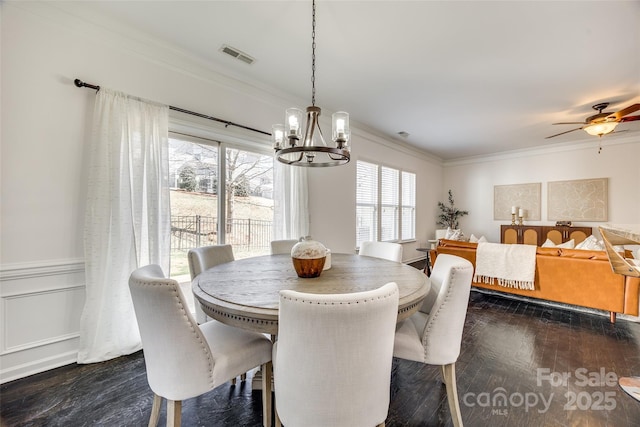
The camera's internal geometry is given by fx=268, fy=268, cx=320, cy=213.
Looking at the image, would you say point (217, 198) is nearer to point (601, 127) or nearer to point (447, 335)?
point (447, 335)

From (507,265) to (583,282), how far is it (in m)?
0.69

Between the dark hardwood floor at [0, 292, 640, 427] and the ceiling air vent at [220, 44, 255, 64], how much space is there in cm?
284

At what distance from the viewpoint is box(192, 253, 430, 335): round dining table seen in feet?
3.93

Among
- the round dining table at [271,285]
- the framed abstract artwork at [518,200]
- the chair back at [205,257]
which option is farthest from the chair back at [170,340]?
the framed abstract artwork at [518,200]

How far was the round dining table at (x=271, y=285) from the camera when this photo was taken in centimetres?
120

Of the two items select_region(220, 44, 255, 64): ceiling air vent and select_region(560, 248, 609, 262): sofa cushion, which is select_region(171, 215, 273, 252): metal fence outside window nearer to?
select_region(220, 44, 255, 64): ceiling air vent

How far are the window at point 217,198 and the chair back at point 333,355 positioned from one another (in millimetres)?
2199

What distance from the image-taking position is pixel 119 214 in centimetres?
222

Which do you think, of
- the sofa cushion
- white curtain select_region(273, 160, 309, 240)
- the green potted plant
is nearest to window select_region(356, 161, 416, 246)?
the green potted plant

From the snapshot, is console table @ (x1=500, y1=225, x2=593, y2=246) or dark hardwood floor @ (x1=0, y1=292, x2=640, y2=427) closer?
dark hardwood floor @ (x1=0, y1=292, x2=640, y2=427)

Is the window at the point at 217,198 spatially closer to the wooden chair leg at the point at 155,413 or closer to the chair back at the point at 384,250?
the chair back at the point at 384,250

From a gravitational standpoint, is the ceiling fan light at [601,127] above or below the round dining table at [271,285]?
above

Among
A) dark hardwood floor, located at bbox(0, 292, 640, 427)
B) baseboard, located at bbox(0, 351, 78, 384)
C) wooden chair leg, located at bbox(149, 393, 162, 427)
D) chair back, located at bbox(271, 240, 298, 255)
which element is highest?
chair back, located at bbox(271, 240, 298, 255)

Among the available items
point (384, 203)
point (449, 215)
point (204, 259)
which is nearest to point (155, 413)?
point (204, 259)
